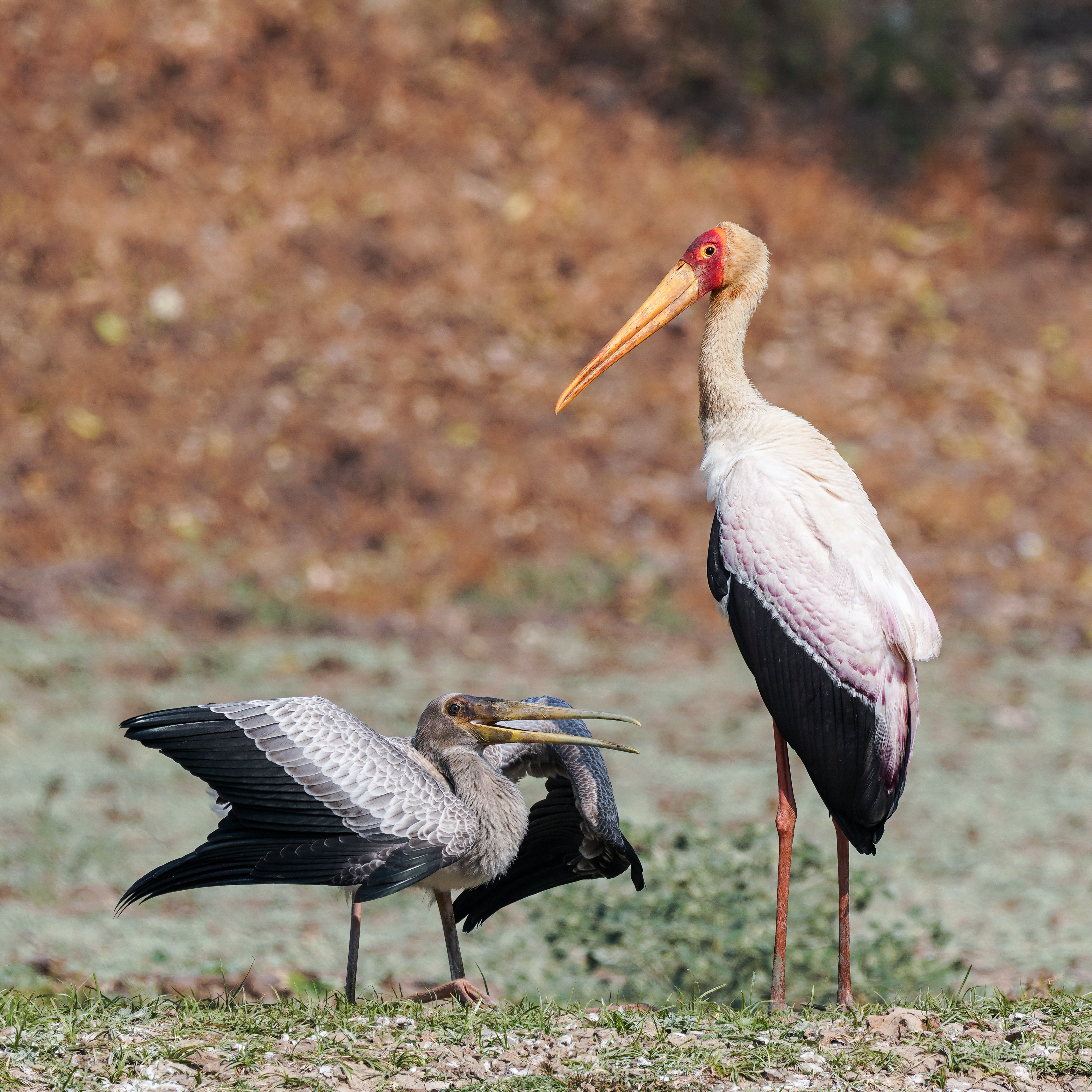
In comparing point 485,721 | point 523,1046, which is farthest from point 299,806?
point 523,1046

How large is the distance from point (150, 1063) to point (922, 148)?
422 inches

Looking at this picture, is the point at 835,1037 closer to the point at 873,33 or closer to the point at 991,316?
the point at 991,316

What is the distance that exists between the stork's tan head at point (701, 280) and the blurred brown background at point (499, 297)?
422 centimetres

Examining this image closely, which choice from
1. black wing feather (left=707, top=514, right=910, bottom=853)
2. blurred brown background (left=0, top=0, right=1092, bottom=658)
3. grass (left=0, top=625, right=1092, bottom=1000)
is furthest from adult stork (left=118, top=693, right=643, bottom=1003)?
blurred brown background (left=0, top=0, right=1092, bottom=658)

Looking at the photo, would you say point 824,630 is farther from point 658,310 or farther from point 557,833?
point 658,310

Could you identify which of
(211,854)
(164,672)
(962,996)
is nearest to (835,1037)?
(962,996)

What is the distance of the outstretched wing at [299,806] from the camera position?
11.9 feet

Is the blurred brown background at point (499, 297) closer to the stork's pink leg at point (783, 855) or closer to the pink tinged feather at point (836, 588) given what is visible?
the stork's pink leg at point (783, 855)

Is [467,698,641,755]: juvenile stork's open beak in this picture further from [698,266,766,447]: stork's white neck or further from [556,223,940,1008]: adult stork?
[698,266,766,447]: stork's white neck

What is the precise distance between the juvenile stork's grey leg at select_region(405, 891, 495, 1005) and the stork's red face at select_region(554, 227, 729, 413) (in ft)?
4.95

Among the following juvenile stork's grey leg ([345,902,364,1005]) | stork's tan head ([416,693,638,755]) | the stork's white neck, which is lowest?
juvenile stork's grey leg ([345,902,364,1005])

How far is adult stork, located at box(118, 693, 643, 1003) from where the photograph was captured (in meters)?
3.62

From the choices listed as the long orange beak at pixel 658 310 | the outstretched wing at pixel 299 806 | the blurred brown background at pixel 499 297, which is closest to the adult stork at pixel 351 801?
the outstretched wing at pixel 299 806

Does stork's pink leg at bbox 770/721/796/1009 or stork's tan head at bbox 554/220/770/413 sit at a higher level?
stork's tan head at bbox 554/220/770/413
